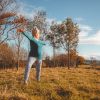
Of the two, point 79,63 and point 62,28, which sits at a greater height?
point 62,28

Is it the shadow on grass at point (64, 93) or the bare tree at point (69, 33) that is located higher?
the bare tree at point (69, 33)

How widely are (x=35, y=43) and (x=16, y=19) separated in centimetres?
2080

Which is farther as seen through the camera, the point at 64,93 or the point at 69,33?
the point at 69,33

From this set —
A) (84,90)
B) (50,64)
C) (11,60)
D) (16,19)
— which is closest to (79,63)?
(50,64)

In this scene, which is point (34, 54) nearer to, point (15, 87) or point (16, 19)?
point (15, 87)

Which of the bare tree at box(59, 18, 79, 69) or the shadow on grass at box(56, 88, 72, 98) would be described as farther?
the bare tree at box(59, 18, 79, 69)

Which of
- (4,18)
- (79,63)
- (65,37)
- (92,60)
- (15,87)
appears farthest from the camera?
(79,63)

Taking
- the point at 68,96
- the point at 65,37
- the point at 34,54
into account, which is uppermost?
the point at 65,37

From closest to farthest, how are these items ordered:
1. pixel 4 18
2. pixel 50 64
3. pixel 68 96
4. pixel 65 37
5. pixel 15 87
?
pixel 68 96
pixel 15 87
pixel 4 18
pixel 65 37
pixel 50 64

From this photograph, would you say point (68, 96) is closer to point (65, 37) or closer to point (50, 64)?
point (65, 37)

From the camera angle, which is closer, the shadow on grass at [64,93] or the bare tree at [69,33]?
the shadow on grass at [64,93]

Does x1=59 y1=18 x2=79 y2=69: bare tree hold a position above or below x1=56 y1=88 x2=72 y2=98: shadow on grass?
above

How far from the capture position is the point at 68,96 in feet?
25.0

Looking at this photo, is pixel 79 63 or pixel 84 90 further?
pixel 79 63
